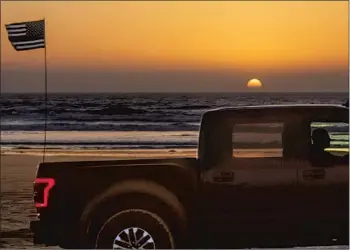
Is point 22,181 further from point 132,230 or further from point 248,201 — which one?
point 248,201

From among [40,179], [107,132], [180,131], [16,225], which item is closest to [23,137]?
[107,132]

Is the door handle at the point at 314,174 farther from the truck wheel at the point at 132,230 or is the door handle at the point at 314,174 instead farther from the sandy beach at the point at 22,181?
the sandy beach at the point at 22,181

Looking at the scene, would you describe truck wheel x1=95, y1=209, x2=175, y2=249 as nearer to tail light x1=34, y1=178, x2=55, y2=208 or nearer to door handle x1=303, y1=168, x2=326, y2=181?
tail light x1=34, y1=178, x2=55, y2=208

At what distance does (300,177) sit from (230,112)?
0.77 m

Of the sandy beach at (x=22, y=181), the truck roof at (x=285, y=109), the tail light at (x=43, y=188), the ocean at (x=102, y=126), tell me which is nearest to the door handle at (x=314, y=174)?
the truck roof at (x=285, y=109)

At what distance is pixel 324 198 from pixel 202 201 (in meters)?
0.99

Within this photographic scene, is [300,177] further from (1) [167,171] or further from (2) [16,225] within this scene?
(2) [16,225]

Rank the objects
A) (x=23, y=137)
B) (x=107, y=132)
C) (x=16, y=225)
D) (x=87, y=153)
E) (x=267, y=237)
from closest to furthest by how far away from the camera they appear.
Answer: (x=267, y=237), (x=16, y=225), (x=87, y=153), (x=23, y=137), (x=107, y=132)

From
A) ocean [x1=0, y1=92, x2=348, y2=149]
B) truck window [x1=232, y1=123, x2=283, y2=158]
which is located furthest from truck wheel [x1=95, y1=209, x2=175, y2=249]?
ocean [x1=0, y1=92, x2=348, y2=149]

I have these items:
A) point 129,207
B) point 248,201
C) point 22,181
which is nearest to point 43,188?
point 129,207

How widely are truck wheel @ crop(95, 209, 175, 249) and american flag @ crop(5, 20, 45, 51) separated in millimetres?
3108

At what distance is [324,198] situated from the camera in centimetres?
587

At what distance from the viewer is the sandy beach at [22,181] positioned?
28.9ft

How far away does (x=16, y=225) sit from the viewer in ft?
30.9
